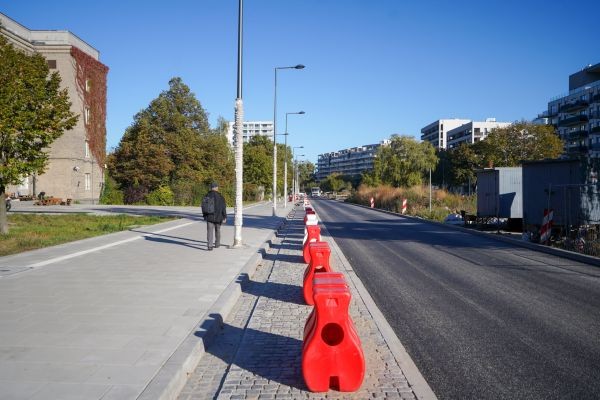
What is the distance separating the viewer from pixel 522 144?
4603cm

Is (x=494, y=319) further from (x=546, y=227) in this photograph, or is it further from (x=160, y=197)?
(x=160, y=197)

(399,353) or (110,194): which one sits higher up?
(110,194)

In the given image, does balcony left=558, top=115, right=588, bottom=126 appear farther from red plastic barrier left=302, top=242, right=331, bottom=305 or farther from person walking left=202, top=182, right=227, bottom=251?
red plastic barrier left=302, top=242, right=331, bottom=305

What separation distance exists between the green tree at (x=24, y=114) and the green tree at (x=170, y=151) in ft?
87.9

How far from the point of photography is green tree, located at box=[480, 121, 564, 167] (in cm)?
4478

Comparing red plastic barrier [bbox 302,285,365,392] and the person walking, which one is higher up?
the person walking

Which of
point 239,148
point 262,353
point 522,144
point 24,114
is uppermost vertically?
point 522,144

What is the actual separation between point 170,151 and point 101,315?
39.8 metres

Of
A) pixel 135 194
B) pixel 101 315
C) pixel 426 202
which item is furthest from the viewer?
pixel 135 194

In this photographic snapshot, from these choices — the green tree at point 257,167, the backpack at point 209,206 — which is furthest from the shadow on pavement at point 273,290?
the green tree at point 257,167

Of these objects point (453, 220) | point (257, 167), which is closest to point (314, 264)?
point (453, 220)

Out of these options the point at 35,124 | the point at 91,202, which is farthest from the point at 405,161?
the point at 35,124

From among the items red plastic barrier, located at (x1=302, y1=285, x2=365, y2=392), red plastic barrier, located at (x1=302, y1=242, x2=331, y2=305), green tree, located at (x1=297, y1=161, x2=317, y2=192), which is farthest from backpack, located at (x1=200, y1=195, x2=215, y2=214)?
green tree, located at (x1=297, y1=161, x2=317, y2=192)

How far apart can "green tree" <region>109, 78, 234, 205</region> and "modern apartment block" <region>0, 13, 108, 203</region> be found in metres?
2.51
